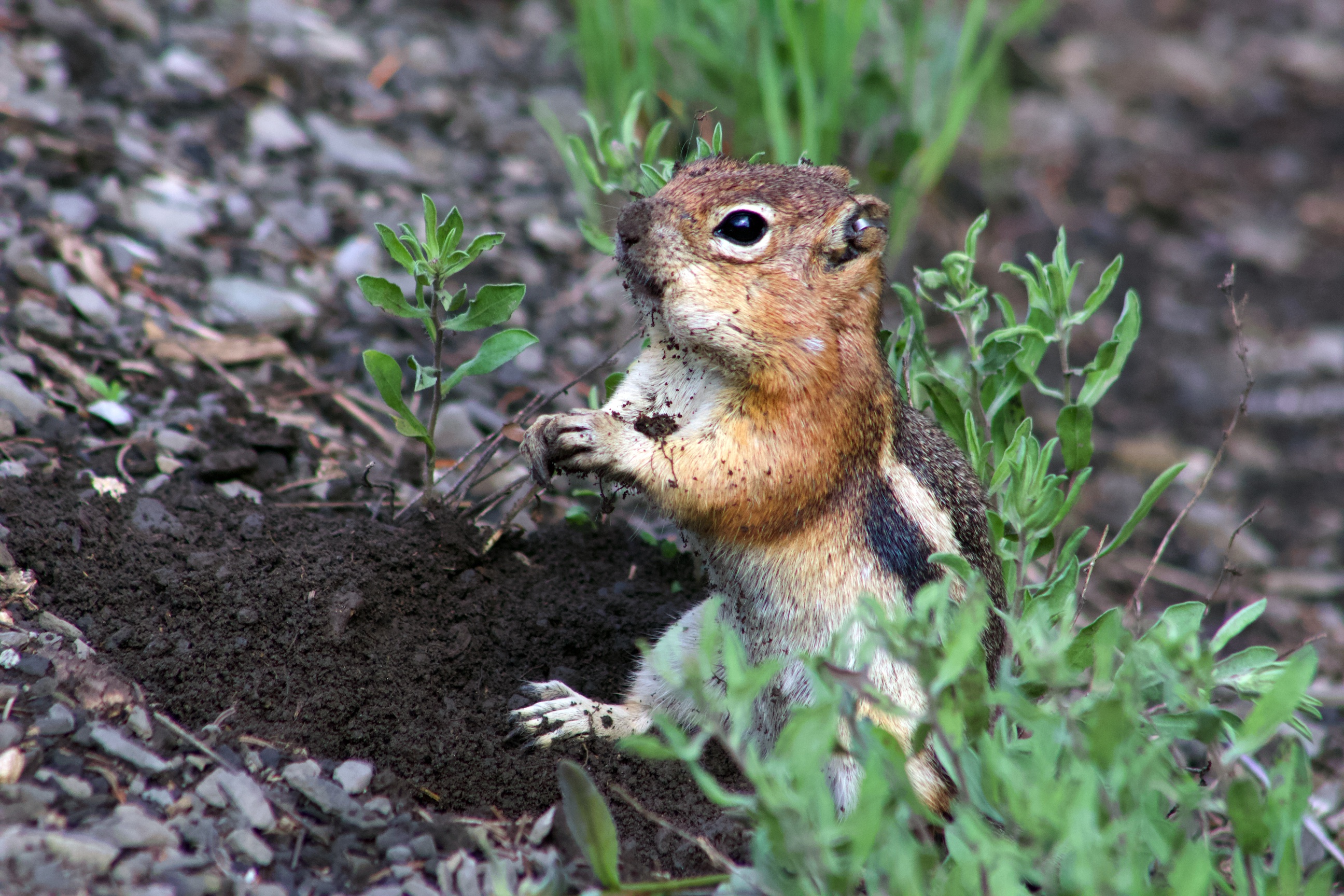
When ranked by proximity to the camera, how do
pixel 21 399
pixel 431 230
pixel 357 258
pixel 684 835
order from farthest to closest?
1. pixel 357 258
2. pixel 21 399
3. pixel 431 230
4. pixel 684 835

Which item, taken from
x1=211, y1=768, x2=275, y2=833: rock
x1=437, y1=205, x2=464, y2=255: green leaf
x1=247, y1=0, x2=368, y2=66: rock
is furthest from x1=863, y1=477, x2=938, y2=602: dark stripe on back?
x1=247, y1=0, x2=368, y2=66: rock

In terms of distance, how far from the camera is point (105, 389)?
3658mm

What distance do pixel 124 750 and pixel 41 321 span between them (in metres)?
1.89

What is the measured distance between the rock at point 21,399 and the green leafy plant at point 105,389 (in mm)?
187

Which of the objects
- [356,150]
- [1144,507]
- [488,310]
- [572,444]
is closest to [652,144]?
[488,310]

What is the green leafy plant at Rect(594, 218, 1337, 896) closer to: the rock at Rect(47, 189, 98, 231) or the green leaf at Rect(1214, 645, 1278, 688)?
the green leaf at Rect(1214, 645, 1278, 688)

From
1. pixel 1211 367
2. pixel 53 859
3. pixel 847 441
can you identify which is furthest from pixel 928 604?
pixel 1211 367

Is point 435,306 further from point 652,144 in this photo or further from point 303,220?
point 303,220

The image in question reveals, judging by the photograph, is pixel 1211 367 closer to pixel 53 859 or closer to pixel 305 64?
pixel 305 64

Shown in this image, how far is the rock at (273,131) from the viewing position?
535 cm

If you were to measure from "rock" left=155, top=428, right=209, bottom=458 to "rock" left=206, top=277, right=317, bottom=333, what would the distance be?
0.82m

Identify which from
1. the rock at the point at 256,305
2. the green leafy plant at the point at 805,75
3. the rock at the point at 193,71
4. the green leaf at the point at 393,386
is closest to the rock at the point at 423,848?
the green leaf at the point at 393,386

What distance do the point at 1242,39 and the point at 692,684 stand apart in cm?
922

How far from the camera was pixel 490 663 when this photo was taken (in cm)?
322
